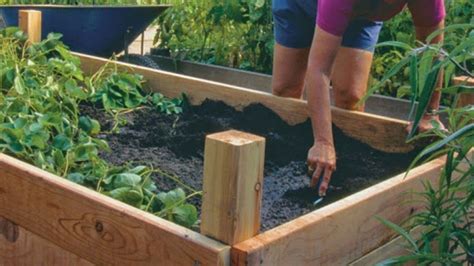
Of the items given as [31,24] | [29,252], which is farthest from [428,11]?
[31,24]

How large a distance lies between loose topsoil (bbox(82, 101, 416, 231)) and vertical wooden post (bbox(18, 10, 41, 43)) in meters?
0.62

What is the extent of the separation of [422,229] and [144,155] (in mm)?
1069

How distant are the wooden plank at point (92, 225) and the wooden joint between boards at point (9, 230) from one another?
2 cm

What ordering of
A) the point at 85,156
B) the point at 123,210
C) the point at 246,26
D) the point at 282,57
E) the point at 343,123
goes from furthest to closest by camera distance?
the point at 246,26 < the point at 282,57 < the point at 343,123 < the point at 85,156 < the point at 123,210

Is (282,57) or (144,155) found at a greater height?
(282,57)

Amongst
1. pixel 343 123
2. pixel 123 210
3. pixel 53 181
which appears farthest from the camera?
pixel 343 123

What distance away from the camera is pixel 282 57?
3.47 meters

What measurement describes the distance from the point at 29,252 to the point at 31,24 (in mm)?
1872

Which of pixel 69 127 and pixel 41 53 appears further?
pixel 41 53

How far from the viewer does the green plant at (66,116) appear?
2.22m

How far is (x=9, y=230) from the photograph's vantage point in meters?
2.18

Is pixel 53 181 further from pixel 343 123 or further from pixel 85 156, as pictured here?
pixel 343 123

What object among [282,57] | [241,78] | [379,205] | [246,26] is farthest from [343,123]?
[246,26]

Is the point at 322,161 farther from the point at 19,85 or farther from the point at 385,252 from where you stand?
the point at 19,85
